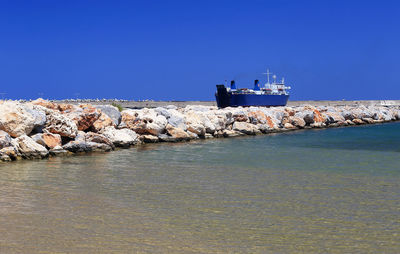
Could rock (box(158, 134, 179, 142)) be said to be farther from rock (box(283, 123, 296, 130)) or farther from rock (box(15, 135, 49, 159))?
rock (box(283, 123, 296, 130))

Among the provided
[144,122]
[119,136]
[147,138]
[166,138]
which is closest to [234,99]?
[166,138]

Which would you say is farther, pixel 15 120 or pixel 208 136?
pixel 208 136

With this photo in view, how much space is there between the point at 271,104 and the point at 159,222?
57617 mm

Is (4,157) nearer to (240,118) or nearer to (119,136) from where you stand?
(119,136)

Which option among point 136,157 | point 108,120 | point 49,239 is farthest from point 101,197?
point 108,120

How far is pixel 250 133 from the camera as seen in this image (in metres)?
27.3

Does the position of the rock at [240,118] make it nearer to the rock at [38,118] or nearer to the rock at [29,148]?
the rock at [38,118]

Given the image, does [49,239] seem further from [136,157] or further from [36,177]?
[136,157]

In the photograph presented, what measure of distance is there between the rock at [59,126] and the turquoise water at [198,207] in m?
2.30

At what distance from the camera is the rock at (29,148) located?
13792 millimetres

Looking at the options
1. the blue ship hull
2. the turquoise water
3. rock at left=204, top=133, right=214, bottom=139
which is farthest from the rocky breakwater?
the blue ship hull

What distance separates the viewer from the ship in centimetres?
5541

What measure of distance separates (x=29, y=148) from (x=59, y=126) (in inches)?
76.7

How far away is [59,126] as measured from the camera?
15.7m
